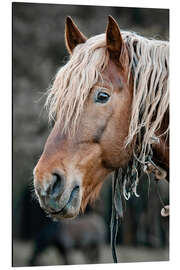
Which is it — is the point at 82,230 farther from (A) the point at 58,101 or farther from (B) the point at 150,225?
(A) the point at 58,101

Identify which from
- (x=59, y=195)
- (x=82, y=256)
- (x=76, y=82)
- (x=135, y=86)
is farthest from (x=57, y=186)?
(x=82, y=256)

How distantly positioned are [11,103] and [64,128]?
1.05m

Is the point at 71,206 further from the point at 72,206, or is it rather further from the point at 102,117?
the point at 102,117

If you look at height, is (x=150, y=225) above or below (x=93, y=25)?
below

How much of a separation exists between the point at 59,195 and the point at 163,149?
0.56 metres

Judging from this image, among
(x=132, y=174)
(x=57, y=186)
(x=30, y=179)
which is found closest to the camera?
(x=57, y=186)

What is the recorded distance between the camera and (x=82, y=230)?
10.9 feet

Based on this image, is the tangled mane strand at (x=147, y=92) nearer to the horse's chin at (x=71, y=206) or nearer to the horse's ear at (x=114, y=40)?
the horse's ear at (x=114, y=40)

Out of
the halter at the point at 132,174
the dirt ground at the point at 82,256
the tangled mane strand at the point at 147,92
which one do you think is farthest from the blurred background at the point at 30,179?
the tangled mane strand at the point at 147,92

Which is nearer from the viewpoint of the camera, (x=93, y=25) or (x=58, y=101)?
(x=58, y=101)

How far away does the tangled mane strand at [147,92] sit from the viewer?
7.00 feet

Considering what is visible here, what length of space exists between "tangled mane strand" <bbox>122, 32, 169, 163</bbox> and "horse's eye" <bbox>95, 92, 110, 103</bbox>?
131mm

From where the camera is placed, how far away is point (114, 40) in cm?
216
